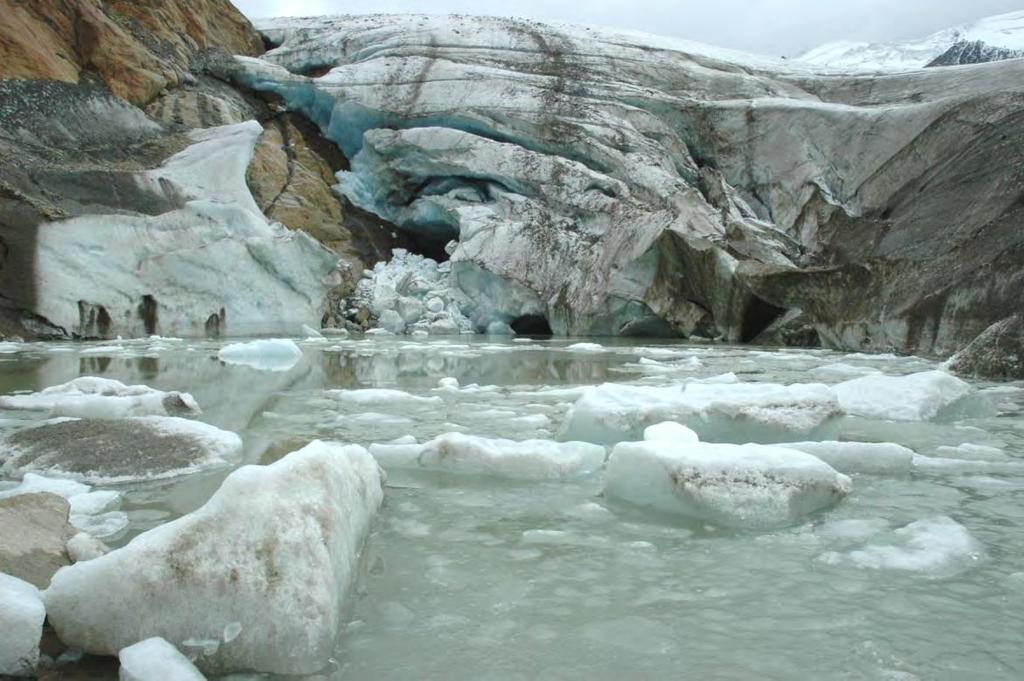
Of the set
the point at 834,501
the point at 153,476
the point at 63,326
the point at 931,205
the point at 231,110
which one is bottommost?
the point at 63,326

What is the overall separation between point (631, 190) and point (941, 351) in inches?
414

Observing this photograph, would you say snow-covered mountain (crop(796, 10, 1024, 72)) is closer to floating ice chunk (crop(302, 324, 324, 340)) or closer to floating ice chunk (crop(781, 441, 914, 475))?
floating ice chunk (crop(302, 324, 324, 340))

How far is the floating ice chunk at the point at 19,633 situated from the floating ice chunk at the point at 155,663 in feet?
0.54

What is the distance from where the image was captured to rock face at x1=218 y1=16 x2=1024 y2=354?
13.3 meters

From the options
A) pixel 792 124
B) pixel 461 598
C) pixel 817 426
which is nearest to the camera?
pixel 461 598

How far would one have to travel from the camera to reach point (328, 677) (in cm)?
149

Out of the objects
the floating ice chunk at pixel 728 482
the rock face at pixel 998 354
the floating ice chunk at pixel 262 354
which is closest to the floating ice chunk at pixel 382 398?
the floating ice chunk at pixel 728 482

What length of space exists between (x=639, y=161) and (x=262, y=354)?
40.9 feet

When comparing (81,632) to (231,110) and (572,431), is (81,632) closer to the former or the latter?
(572,431)

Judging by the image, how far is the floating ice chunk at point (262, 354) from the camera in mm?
8596

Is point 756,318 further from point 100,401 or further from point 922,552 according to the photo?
point 922,552

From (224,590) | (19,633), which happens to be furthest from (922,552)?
(19,633)

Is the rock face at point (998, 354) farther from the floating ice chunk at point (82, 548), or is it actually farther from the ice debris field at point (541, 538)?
the floating ice chunk at point (82, 548)

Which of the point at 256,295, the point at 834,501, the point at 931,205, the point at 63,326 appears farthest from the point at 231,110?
the point at 834,501
